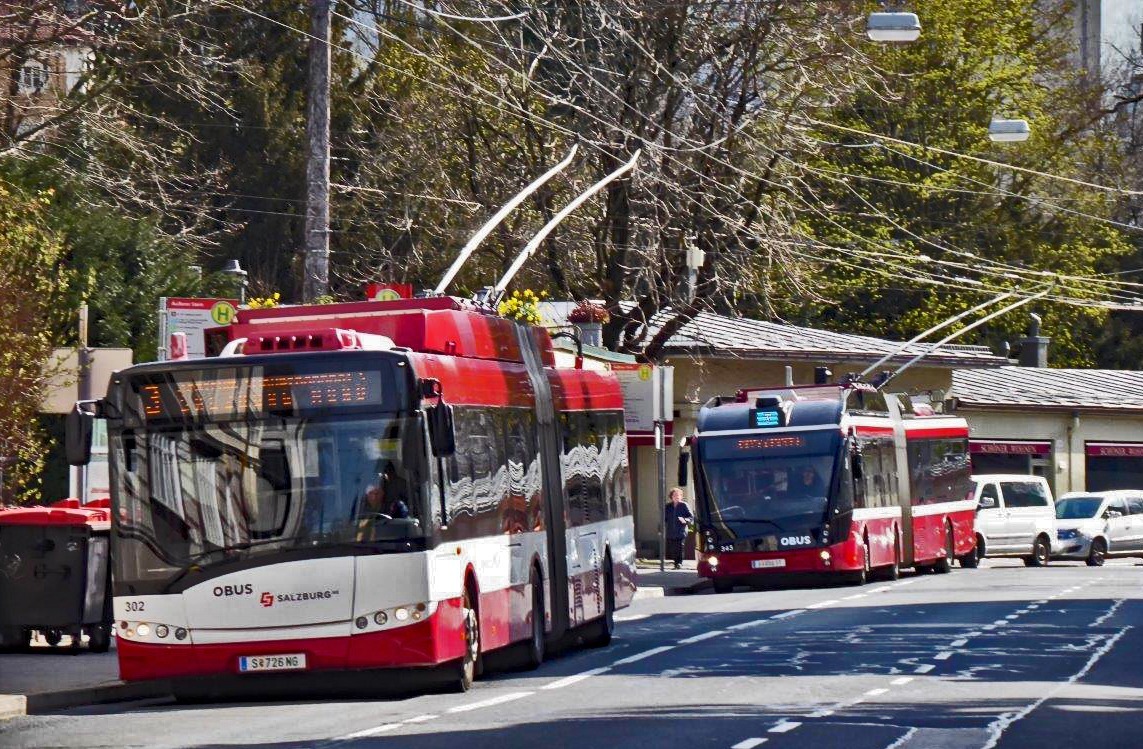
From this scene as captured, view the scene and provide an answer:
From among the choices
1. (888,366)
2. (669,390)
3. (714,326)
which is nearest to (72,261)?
(669,390)

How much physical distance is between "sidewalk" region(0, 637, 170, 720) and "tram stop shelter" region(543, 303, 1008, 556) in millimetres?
25295

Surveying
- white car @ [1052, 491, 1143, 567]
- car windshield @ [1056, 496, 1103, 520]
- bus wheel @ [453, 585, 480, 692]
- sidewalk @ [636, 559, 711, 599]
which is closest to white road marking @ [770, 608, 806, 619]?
sidewalk @ [636, 559, 711, 599]

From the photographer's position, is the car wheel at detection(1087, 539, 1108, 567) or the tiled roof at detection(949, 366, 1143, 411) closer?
the car wheel at detection(1087, 539, 1108, 567)

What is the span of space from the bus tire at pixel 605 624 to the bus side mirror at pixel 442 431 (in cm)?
676

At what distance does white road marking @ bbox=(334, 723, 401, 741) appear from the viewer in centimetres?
1274

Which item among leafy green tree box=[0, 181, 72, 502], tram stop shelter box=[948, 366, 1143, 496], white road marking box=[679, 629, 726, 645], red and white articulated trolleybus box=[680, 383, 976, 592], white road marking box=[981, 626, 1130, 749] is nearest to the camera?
white road marking box=[981, 626, 1130, 749]

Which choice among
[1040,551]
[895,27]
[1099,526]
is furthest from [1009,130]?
[1099,526]

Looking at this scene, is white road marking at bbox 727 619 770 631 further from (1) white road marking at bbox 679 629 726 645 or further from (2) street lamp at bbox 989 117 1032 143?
(2) street lamp at bbox 989 117 1032 143

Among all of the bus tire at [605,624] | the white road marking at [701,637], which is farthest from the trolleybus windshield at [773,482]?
the bus tire at [605,624]

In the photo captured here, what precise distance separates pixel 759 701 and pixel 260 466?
3.99 m

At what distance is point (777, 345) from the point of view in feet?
166

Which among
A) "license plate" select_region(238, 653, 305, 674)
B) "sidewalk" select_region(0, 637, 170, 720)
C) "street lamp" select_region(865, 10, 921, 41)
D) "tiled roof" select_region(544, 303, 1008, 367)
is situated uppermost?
"street lamp" select_region(865, 10, 921, 41)

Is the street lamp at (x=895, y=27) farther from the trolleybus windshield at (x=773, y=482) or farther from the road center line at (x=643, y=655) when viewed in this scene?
the road center line at (x=643, y=655)

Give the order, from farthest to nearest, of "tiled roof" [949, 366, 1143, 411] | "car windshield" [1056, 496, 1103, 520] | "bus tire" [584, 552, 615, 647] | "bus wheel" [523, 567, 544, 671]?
"tiled roof" [949, 366, 1143, 411]
"car windshield" [1056, 496, 1103, 520]
"bus tire" [584, 552, 615, 647]
"bus wheel" [523, 567, 544, 671]
